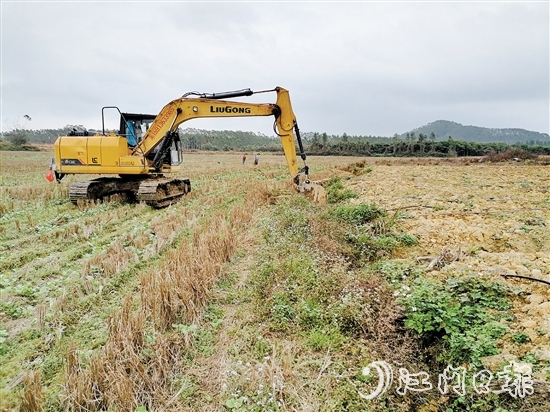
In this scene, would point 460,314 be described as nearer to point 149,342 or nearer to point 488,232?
point 488,232

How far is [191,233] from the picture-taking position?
721cm

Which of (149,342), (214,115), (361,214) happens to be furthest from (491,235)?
(214,115)

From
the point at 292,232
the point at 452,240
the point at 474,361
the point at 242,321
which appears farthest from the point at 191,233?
the point at 474,361

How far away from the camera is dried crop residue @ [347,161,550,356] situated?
3.67 m

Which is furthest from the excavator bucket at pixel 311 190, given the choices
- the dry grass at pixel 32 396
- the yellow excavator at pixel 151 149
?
the dry grass at pixel 32 396

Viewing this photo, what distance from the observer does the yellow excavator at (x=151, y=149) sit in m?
9.73

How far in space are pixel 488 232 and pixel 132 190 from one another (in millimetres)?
10780

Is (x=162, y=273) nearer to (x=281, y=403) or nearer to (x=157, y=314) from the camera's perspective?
(x=157, y=314)

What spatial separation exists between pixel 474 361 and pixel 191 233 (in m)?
5.51

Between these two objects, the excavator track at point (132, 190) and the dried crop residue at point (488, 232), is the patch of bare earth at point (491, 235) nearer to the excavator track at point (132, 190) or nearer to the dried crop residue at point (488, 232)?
the dried crop residue at point (488, 232)

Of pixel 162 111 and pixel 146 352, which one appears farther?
pixel 162 111

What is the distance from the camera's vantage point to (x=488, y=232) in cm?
596

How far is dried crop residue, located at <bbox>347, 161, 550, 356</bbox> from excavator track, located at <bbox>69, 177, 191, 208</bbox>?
229 inches

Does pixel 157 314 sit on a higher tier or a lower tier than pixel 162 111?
lower
